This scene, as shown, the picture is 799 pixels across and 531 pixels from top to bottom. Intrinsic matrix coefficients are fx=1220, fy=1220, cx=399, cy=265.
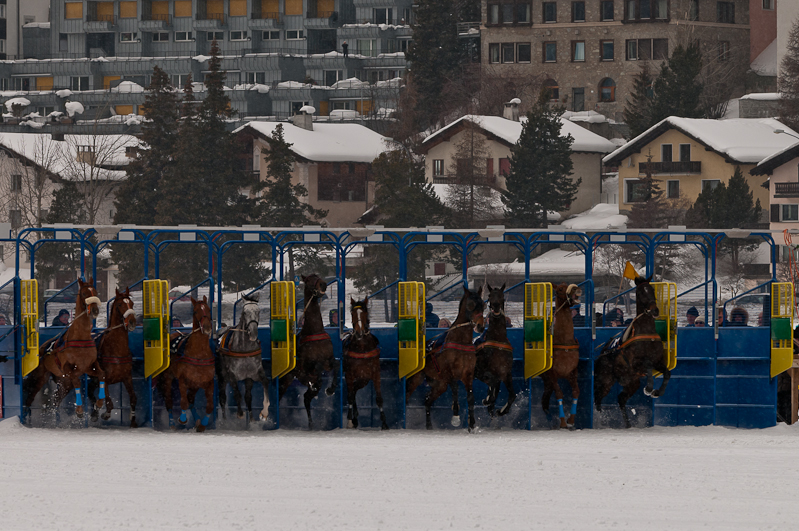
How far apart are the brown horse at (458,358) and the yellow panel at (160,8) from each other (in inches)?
3104

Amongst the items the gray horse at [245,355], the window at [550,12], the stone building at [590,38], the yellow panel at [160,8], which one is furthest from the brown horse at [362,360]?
the yellow panel at [160,8]

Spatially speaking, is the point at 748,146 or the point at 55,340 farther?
the point at 748,146

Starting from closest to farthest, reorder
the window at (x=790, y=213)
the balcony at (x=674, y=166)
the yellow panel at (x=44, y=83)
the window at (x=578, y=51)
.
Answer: the window at (x=790, y=213) < the balcony at (x=674, y=166) < the window at (x=578, y=51) < the yellow panel at (x=44, y=83)

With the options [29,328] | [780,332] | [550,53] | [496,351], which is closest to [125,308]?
[29,328]

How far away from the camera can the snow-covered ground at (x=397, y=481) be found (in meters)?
9.34

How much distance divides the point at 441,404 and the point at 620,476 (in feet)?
13.5

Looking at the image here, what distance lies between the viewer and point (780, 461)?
11844mm

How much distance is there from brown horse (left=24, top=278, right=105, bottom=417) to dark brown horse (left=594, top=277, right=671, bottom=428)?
605 cm

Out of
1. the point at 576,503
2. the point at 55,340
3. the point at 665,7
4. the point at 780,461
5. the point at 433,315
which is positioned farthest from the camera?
the point at 665,7

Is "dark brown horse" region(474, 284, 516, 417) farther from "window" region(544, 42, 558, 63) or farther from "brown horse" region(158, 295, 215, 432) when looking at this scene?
"window" region(544, 42, 558, 63)

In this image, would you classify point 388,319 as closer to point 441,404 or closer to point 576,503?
point 441,404

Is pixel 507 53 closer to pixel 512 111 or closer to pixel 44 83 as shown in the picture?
pixel 512 111

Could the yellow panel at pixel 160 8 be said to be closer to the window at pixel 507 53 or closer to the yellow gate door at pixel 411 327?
the window at pixel 507 53

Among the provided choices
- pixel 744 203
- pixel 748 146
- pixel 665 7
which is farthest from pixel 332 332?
pixel 665 7
